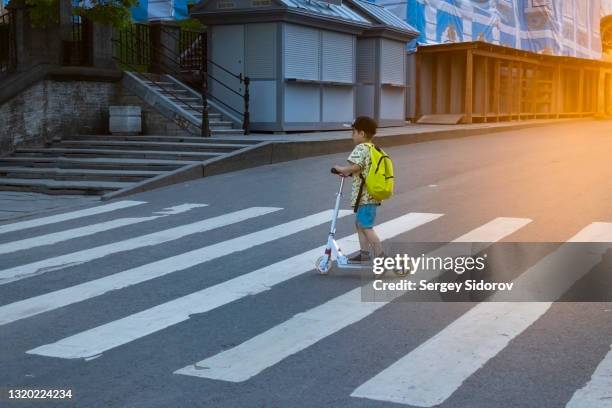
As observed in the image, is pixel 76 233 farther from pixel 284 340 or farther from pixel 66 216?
pixel 284 340

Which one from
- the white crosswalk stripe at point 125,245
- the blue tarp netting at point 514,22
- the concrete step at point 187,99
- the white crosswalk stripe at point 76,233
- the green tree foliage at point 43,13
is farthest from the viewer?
the blue tarp netting at point 514,22

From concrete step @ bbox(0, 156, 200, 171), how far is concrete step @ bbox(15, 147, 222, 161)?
12.7 inches

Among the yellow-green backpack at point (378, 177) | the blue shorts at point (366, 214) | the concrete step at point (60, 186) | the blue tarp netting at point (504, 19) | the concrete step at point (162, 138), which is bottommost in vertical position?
the concrete step at point (60, 186)

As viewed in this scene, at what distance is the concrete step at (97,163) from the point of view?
16.6 meters

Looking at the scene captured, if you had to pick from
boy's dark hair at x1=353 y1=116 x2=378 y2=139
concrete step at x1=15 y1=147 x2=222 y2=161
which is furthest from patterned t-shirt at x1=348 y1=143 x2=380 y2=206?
concrete step at x1=15 y1=147 x2=222 y2=161

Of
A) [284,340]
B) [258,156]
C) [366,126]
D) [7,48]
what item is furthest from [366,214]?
[7,48]

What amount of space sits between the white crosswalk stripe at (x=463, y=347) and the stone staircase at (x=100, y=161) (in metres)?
9.27

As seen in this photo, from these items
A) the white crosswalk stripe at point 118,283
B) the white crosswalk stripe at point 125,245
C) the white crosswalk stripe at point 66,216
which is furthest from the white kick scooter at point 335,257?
the white crosswalk stripe at point 66,216

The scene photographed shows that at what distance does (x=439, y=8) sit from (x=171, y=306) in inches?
1272

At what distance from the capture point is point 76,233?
1112cm

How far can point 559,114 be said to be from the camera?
43844 millimetres

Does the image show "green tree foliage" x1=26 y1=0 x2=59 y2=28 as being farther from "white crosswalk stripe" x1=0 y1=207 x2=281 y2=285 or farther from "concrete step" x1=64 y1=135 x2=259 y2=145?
"white crosswalk stripe" x1=0 y1=207 x2=281 y2=285

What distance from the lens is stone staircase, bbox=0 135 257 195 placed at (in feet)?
52.4

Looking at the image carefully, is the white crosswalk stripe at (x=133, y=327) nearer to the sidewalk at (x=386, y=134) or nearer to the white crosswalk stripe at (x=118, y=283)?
the white crosswalk stripe at (x=118, y=283)
